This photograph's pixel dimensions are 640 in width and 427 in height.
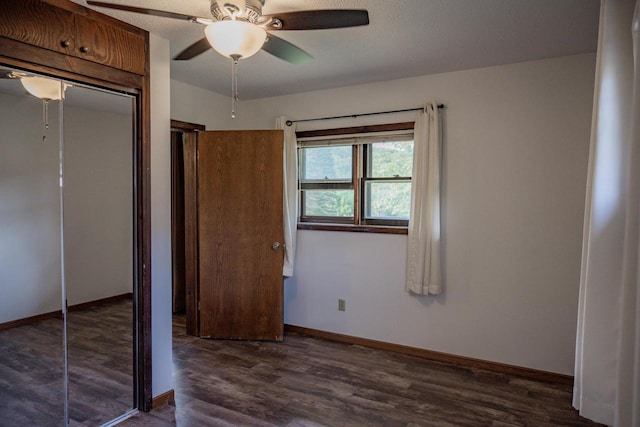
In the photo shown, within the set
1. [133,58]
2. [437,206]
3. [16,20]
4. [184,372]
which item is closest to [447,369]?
[437,206]

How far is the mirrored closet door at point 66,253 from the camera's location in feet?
6.64

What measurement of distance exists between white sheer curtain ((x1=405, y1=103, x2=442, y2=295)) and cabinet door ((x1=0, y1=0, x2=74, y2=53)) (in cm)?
251

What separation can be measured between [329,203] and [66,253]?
2.35 m

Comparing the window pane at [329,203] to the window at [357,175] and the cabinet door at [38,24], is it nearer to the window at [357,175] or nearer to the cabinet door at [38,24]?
the window at [357,175]

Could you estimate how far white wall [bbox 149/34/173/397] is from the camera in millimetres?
2547

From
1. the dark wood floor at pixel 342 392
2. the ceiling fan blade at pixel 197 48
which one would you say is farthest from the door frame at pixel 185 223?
the ceiling fan blade at pixel 197 48

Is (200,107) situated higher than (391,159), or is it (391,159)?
(200,107)

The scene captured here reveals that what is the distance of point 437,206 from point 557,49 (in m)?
1.38

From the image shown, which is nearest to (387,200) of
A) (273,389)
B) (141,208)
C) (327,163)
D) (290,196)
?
(327,163)

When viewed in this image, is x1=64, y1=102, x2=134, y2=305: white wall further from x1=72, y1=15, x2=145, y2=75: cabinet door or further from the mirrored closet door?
x1=72, y1=15, x2=145, y2=75: cabinet door

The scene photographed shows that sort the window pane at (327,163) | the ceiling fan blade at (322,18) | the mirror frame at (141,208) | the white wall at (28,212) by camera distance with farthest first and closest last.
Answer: the window pane at (327,163) < the mirror frame at (141,208) < the white wall at (28,212) < the ceiling fan blade at (322,18)

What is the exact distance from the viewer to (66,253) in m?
2.24

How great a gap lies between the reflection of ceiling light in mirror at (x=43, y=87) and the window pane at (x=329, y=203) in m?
2.40

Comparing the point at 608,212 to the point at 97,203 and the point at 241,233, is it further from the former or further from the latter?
the point at 241,233
